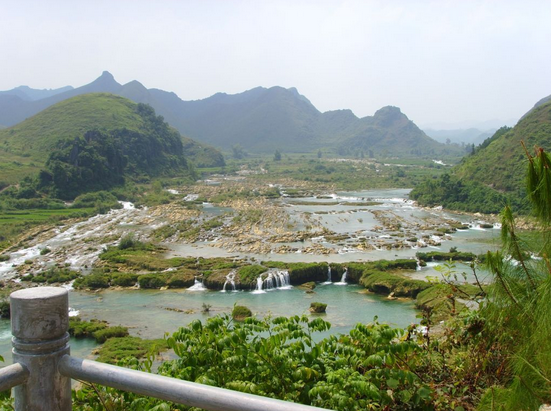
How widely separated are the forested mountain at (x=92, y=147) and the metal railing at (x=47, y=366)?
2174 inches

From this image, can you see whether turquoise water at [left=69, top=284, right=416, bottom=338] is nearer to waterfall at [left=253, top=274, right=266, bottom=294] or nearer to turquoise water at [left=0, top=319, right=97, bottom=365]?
waterfall at [left=253, top=274, right=266, bottom=294]

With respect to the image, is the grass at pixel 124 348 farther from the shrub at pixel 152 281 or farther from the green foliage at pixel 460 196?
the green foliage at pixel 460 196

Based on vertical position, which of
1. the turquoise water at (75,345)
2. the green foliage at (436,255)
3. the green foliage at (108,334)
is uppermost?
the green foliage at (436,255)

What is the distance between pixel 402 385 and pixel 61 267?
1074 inches

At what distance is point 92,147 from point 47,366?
64.0 m

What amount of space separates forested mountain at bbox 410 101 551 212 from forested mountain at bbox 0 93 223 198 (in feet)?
129

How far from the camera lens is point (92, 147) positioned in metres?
61.4

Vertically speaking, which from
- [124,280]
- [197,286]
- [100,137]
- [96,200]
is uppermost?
[100,137]

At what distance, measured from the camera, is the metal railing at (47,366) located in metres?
1.97

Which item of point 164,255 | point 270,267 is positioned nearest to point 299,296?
point 270,267

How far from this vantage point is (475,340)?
12.6 feet

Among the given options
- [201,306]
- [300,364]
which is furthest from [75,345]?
[300,364]

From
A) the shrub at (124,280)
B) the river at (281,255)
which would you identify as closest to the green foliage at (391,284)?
the river at (281,255)

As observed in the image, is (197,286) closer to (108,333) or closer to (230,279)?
(230,279)
